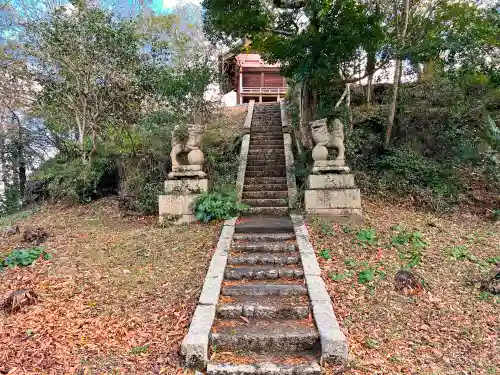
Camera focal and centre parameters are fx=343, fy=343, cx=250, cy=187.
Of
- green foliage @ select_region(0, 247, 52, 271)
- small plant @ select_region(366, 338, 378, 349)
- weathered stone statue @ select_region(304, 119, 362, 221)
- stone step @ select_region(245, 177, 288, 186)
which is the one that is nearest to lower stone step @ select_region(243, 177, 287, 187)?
stone step @ select_region(245, 177, 288, 186)

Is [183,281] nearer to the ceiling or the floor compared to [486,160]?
nearer to the floor

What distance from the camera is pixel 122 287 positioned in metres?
4.68

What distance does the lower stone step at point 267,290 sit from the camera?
4430 mm

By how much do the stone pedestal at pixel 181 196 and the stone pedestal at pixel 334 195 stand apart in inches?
94.8

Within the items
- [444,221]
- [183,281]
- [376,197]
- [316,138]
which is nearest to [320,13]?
[316,138]

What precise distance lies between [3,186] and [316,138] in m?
13.9

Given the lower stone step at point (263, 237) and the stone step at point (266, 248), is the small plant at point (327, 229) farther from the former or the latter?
the stone step at point (266, 248)

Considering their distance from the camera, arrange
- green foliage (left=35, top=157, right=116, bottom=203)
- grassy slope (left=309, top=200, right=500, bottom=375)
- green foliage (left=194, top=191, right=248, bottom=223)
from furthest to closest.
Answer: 1. green foliage (left=35, top=157, right=116, bottom=203)
2. green foliage (left=194, top=191, right=248, bottom=223)
3. grassy slope (left=309, top=200, right=500, bottom=375)

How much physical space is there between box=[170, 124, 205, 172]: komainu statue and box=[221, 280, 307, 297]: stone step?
3.85 metres

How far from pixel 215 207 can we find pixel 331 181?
2556 mm

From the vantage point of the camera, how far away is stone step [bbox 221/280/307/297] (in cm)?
443

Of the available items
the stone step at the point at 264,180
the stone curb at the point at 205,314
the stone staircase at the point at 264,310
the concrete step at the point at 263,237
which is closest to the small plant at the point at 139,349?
the stone curb at the point at 205,314

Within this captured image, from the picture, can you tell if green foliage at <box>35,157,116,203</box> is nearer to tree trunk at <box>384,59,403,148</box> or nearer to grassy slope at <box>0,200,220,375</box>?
grassy slope at <box>0,200,220,375</box>

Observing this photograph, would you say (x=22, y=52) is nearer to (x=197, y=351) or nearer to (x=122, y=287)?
(x=122, y=287)
